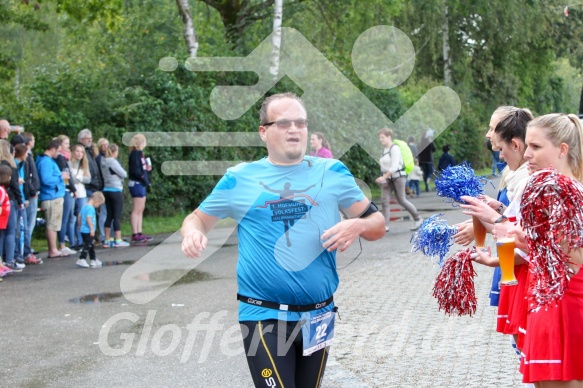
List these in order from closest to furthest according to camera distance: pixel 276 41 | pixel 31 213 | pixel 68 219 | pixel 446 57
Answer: pixel 31 213 < pixel 68 219 < pixel 276 41 < pixel 446 57

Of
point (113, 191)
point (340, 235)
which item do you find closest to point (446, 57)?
point (113, 191)

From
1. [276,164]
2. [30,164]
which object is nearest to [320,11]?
[30,164]

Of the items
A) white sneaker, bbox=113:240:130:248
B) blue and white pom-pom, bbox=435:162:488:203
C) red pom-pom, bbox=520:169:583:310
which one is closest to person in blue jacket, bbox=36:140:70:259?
white sneaker, bbox=113:240:130:248

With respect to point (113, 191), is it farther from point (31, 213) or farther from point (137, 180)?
point (31, 213)

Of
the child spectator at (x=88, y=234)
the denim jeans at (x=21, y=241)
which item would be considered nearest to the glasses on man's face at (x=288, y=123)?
the child spectator at (x=88, y=234)

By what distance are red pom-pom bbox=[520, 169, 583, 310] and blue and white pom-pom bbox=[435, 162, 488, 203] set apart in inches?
26.2

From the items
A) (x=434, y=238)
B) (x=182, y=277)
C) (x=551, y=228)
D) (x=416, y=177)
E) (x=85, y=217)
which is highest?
(x=551, y=228)

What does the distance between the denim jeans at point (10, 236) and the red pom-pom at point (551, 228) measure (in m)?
9.78

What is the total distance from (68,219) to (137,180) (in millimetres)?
1690

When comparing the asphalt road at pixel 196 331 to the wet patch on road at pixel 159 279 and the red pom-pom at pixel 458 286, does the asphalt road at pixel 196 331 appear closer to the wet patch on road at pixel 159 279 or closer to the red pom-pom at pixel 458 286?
the wet patch on road at pixel 159 279

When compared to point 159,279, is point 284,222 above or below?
above

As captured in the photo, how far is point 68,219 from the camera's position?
15.0m

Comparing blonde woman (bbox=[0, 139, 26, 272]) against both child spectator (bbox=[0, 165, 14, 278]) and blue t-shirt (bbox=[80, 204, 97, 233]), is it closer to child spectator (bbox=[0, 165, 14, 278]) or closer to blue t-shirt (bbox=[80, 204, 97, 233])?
child spectator (bbox=[0, 165, 14, 278])

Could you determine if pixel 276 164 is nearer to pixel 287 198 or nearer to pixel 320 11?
pixel 287 198
